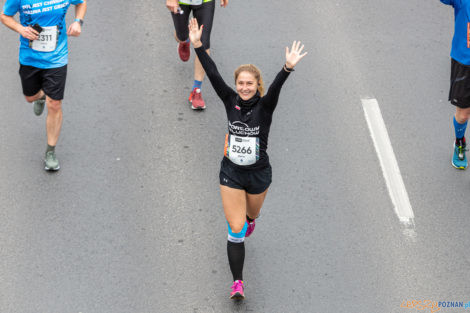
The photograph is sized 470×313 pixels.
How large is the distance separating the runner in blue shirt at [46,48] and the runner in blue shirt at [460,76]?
3.94 m

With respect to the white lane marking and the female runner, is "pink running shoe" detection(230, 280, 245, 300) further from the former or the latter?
the white lane marking

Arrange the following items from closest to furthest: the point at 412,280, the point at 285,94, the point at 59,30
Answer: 1. the point at 412,280
2. the point at 59,30
3. the point at 285,94

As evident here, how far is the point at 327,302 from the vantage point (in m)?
7.03

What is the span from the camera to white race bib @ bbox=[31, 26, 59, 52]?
7781 mm

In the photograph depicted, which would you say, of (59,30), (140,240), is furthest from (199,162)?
(59,30)

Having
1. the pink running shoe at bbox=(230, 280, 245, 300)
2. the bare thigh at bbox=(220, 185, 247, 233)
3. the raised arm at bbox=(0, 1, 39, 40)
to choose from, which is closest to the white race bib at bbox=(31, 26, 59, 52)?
the raised arm at bbox=(0, 1, 39, 40)

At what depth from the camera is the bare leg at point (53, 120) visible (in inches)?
317

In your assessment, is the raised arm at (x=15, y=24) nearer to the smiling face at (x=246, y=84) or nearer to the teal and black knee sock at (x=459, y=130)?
the smiling face at (x=246, y=84)

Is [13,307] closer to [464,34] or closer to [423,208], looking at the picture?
[423,208]

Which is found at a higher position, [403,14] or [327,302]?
[403,14]

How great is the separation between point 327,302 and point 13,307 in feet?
9.27

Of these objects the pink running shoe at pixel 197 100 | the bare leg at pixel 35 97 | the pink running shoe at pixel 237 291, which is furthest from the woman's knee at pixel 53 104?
the pink running shoe at pixel 237 291

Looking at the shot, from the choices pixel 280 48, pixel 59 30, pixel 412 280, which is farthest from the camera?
pixel 280 48

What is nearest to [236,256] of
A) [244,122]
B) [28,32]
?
[244,122]
